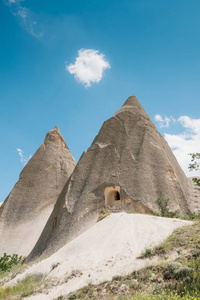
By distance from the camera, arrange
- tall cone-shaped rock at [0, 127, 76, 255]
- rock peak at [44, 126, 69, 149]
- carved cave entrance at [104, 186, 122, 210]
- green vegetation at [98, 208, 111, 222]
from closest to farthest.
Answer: green vegetation at [98, 208, 111, 222], carved cave entrance at [104, 186, 122, 210], tall cone-shaped rock at [0, 127, 76, 255], rock peak at [44, 126, 69, 149]

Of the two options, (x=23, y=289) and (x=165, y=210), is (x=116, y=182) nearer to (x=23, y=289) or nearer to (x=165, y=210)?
(x=165, y=210)

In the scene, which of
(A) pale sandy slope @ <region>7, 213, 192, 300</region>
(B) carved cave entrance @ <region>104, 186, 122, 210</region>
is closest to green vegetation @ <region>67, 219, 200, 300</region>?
(A) pale sandy slope @ <region>7, 213, 192, 300</region>

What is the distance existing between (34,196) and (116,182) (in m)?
11.1

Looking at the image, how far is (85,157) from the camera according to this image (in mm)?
19156

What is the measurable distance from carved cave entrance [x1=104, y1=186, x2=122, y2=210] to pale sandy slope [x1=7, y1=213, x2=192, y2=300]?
2064mm

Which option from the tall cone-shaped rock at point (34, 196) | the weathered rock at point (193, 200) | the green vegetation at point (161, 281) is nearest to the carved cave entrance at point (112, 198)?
the weathered rock at point (193, 200)

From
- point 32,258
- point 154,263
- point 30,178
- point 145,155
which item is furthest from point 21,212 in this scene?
point 154,263

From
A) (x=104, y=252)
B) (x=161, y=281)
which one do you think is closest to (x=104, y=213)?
(x=104, y=252)

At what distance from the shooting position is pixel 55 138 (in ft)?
98.3

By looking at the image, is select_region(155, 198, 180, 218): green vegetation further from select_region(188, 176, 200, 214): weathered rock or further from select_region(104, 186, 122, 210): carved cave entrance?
select_region(104, 186, 122, 210): carved cave entrance

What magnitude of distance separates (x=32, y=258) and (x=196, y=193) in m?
11.4

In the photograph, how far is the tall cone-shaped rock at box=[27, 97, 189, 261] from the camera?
51.4 ft

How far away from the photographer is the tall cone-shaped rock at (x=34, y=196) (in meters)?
22.3

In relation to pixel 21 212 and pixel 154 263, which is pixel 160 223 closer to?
pixel 154 263
